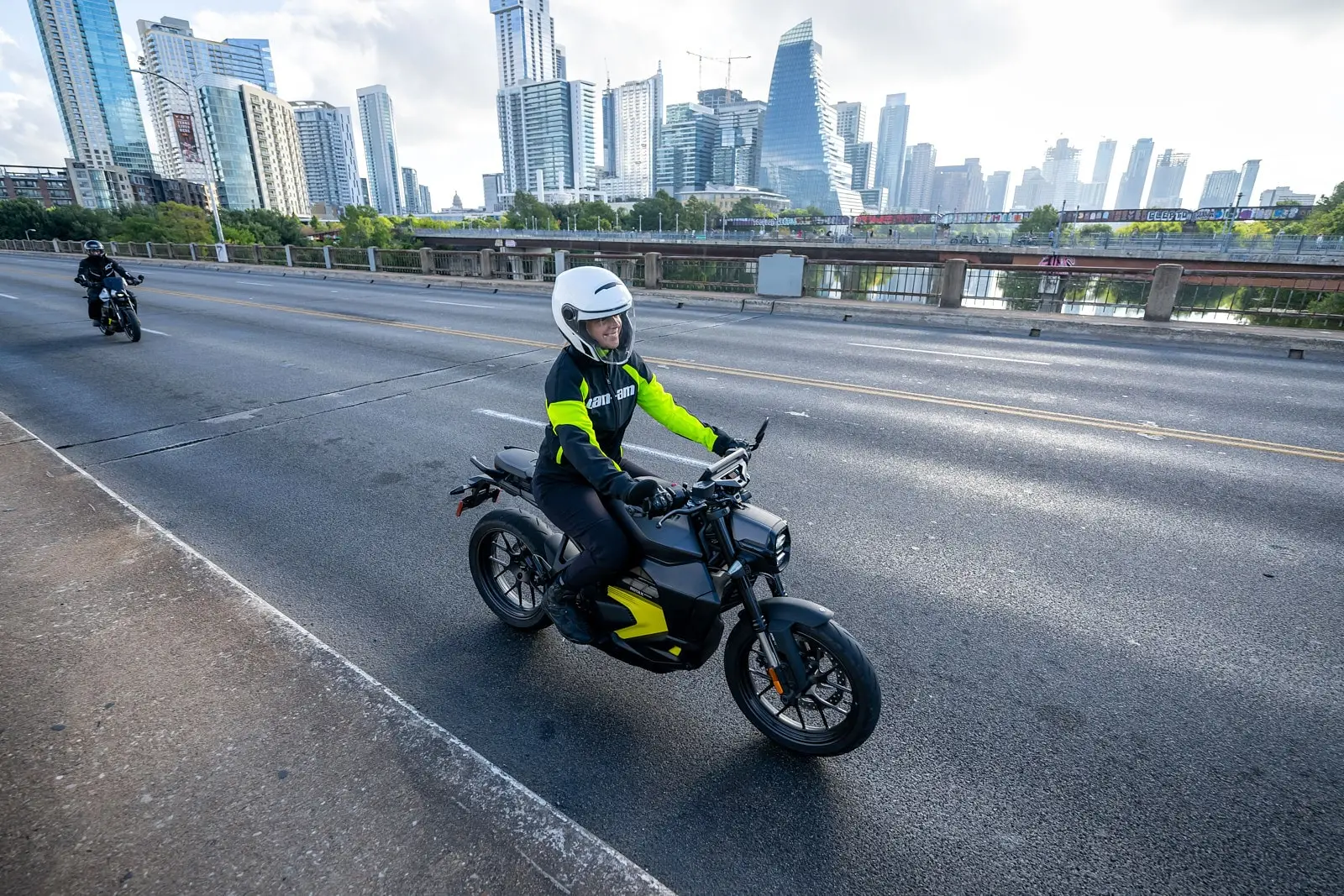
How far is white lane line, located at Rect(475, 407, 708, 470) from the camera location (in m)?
6.17

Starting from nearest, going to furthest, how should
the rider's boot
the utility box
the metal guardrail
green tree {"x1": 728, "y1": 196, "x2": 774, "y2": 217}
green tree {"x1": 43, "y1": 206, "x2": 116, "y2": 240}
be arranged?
the rider's boot, the utility box, the metal guardrail, green tree {"x1": 43, "y1": 206, "x2": 116, "y2": 240}, green tree {"x1": 728, "y1": 196, "x2": 774, "y2": 217}

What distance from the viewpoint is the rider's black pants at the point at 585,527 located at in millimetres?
2916

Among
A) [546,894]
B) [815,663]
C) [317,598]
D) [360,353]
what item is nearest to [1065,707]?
[815,663]

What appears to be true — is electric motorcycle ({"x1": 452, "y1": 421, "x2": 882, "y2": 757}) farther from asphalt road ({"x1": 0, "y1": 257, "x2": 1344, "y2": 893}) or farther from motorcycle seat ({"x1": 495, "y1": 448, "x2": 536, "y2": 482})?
motorcycle seat ({"x1": 495, "y1": 448, "x2": 536, "y2": 482})

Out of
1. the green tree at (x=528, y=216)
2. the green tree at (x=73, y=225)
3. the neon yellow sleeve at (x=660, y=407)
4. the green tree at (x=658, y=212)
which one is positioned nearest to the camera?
the neon yellow sleeve at (x=660, y=407)

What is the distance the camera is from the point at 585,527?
2.96 metres

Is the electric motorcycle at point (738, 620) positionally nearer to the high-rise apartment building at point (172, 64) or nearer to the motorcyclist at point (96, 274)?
the motorcyclist at point (96, 274)

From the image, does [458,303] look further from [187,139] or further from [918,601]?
[187,139]

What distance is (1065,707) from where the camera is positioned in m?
3.08

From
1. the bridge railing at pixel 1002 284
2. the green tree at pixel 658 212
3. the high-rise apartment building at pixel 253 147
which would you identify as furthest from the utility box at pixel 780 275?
the high-rise apartment building at pixel 253 147

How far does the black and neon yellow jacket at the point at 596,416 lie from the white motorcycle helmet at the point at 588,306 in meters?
0.08

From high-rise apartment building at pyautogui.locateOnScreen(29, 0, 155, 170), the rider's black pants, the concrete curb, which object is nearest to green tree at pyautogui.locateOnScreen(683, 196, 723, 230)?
the concrete curb

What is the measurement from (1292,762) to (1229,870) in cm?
86

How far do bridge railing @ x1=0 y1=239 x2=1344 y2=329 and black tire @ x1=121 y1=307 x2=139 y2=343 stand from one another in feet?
37.0
